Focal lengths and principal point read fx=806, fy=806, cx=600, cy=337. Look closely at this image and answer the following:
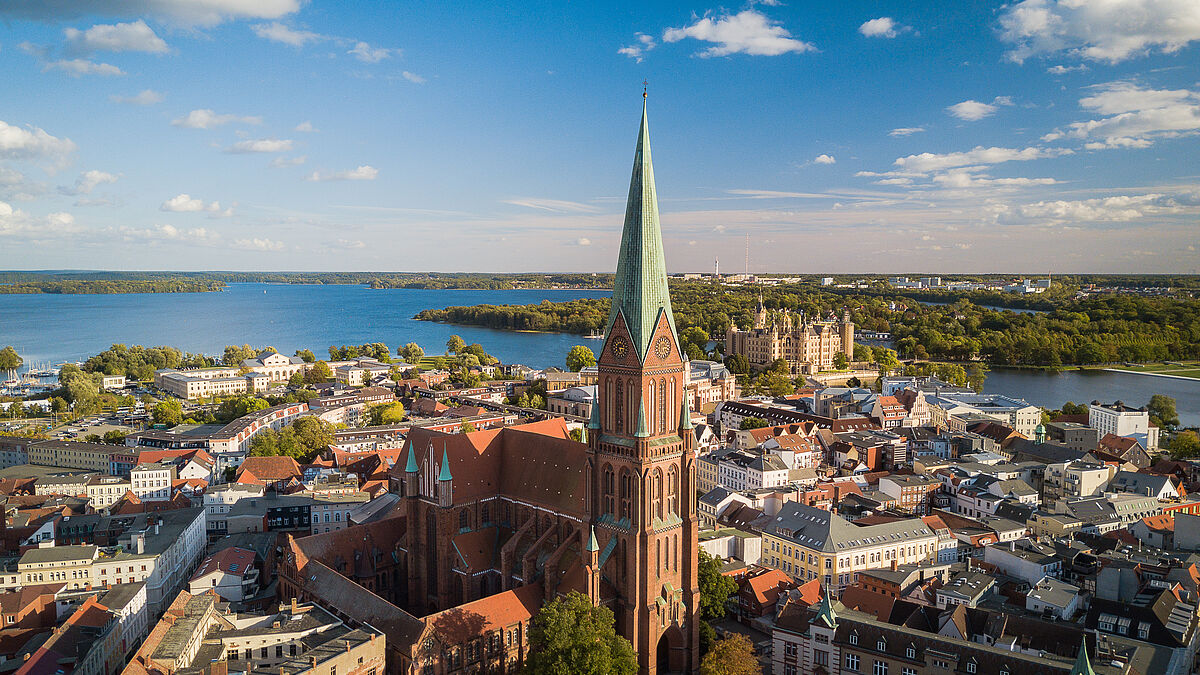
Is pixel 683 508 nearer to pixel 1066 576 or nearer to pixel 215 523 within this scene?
pixel 1066 576

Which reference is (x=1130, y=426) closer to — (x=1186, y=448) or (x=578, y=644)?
(x=1186, y=448)

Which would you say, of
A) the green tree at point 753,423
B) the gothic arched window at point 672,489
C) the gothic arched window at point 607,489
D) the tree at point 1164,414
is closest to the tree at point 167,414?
the green tree at point 753,423

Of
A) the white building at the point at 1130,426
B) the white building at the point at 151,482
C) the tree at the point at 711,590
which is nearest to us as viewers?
the tree at the point at 711,590

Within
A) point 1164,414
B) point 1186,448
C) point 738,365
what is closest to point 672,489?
point 1186,448

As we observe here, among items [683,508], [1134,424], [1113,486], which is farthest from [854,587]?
[1134,424]

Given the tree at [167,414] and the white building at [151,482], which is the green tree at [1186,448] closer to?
the white building at [151,482]

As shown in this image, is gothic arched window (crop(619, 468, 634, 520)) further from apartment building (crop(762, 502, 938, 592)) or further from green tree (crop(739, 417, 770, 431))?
green tree (crop(739, 417, 770, 431))

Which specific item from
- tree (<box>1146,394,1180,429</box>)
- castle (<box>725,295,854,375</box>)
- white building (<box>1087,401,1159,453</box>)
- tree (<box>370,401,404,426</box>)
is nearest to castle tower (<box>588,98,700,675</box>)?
tree (<box>370,401,404,426</box>)
